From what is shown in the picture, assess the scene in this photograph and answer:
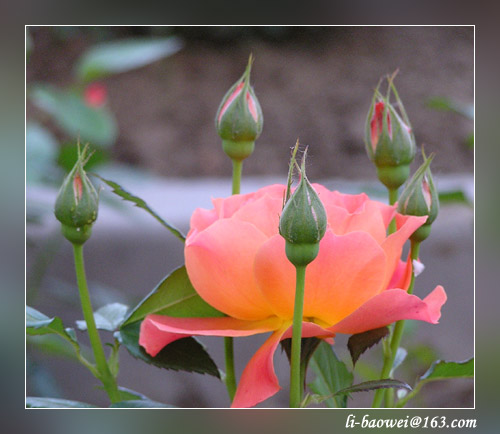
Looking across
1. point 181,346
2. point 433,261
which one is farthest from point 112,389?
point 433,261

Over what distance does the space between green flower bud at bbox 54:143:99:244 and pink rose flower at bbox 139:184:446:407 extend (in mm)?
44

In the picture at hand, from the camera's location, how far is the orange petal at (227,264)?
10.8 inches

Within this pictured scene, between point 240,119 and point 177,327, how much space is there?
10 centimetres

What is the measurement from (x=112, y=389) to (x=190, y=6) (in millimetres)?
219

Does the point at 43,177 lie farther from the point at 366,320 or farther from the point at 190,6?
the point at 366,320

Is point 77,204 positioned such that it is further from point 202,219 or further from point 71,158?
point 71,158

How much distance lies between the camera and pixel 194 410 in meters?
0.35

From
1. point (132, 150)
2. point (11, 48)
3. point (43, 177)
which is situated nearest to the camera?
point (11, 48)

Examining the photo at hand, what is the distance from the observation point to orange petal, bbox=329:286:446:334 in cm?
26

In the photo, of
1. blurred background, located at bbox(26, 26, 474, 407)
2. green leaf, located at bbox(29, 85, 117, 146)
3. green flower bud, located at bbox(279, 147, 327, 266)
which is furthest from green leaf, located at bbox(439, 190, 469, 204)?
green leaf, located at bbox(29, 85, 117, 146)

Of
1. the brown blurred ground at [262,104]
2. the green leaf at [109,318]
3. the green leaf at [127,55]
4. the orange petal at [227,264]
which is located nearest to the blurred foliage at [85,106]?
the green leaf at [127,55]

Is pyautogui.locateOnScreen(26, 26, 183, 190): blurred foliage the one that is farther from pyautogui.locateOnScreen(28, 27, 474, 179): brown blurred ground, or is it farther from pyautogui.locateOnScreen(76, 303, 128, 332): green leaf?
pyautogui.locateOnScreen(28, 27, 474, 179): brown blurred ground

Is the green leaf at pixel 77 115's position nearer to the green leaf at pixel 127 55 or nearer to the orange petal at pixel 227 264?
the green leaf at pixel 127 55

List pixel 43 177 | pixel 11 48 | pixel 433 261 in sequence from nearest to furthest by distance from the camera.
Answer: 1. pixel 11 48
2. pixel 43 177
3. pixel 433 261
